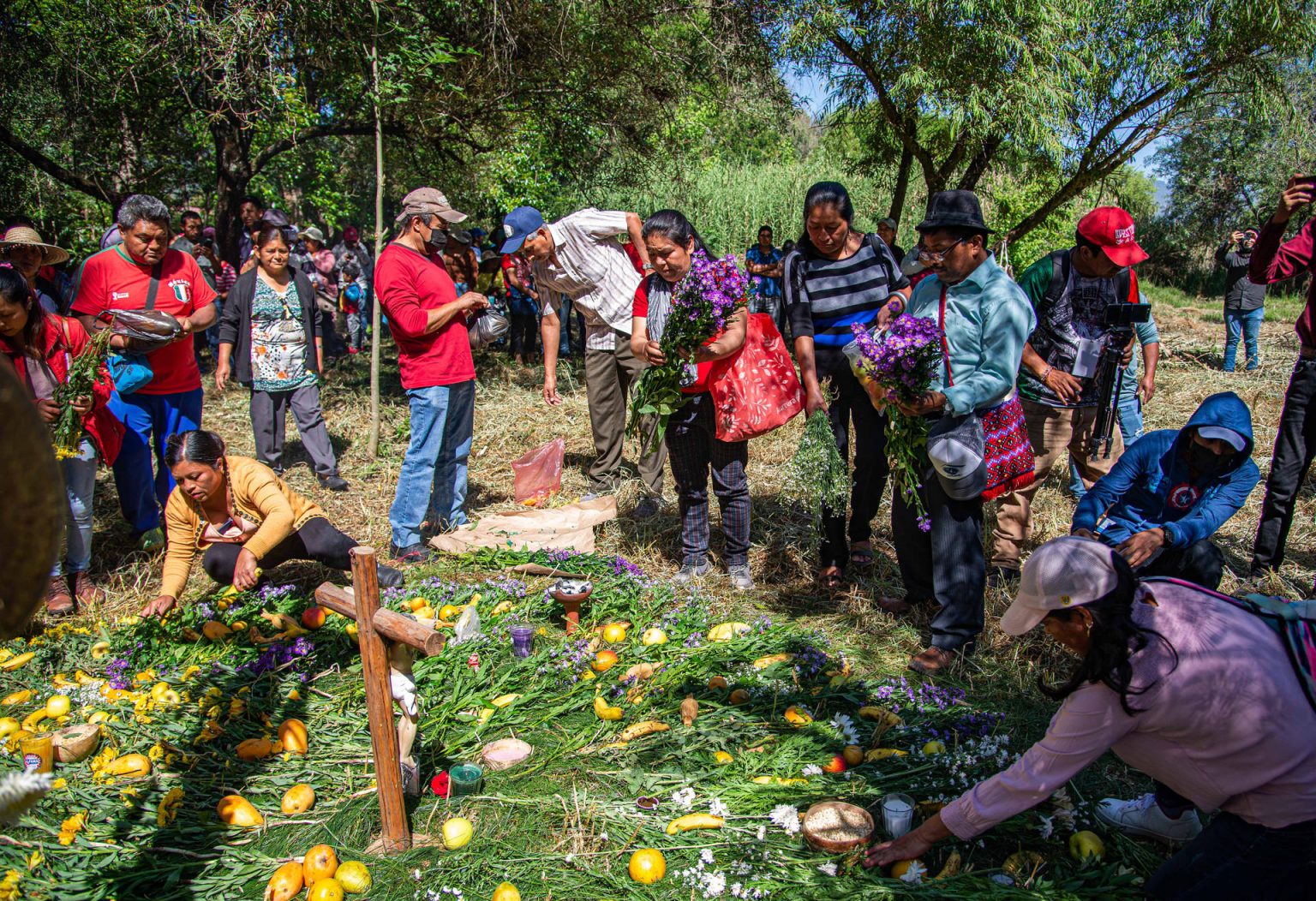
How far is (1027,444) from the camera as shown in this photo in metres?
4.08

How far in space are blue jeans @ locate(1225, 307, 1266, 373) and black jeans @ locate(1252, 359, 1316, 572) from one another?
6.70 meters

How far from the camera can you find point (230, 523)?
469 cm

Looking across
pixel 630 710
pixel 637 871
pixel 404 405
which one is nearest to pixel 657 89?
pixel 404 405

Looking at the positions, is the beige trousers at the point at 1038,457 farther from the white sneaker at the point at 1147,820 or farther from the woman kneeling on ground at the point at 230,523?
the woman kneeling on ground at the point at 230,523

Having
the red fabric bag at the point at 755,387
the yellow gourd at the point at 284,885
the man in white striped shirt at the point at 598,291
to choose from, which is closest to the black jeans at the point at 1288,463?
the red fabric bag at the point at 755,387

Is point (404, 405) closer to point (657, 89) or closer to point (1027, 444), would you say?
point (657, 89)

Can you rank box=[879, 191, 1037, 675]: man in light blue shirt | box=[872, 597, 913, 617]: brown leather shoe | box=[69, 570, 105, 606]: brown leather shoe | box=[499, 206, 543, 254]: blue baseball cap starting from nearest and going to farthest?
box=[879, 191, 1037, 675]: man in light blue shirt < box=[872, 597, 913, 617]: brown leather shoe < box=[69, 570, 105, 606]: brown leather shoe < box=[499, 206, 543, 254]: blue baseball cap

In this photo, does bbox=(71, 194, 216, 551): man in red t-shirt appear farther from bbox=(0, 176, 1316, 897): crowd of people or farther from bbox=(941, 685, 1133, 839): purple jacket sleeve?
bbox=(941, 685, 1133, 839): purple jacket sleeve

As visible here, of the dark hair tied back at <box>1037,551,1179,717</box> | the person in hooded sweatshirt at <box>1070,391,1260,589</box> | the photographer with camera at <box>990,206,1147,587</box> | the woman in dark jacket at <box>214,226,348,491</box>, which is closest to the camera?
the dark hair tied back at <box>1037,551,1179,717</box>

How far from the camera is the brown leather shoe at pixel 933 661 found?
4062 millimetres

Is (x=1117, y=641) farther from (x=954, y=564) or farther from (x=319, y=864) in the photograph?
(x=319, y=864)

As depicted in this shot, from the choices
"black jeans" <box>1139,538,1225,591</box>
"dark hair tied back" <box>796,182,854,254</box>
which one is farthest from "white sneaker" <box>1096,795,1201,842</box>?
"dark hair tied back" <box>796,182,854,254</box>

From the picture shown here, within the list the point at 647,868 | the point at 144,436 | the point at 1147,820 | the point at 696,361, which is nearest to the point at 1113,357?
the point at 696,361

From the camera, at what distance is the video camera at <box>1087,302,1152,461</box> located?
483cm
